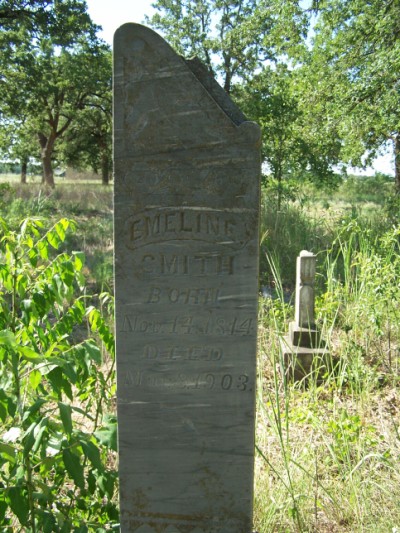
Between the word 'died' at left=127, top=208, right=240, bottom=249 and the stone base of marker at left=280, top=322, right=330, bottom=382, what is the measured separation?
2.43 m

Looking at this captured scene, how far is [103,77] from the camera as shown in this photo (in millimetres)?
22828

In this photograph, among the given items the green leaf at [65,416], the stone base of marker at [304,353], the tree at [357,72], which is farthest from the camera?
the tree at [357,72]

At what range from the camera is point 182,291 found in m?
1.91

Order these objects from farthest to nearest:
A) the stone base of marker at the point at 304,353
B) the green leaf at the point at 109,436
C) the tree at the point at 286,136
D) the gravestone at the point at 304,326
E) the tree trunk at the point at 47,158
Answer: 1. the tree trunk at the point at 47,158
2. the tree at the point at 286,136
3. the gravestone at the point at 304,326
4. the stone base of marker at the point at 304,353
5. the green leaf at the point at 109,436

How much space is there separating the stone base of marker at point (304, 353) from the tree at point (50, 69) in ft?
42.9

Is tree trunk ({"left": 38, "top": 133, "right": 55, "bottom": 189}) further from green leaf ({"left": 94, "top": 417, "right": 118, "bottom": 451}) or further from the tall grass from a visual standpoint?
green leaf ({"left": 94, "top": 417, "right": 118, "bottom": 451})

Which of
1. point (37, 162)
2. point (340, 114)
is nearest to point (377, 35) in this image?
point (340, 114)

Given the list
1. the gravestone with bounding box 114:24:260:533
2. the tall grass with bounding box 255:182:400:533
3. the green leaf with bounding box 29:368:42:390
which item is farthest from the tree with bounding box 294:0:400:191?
the green leaf with bounding box 29:368:42:390

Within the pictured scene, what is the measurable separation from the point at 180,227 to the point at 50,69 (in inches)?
828

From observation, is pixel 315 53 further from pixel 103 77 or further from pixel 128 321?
pixel 103 77

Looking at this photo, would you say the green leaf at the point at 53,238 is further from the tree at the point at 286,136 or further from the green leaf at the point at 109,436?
the tree at the point at 286,136

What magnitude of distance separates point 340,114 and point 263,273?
3.67 metres

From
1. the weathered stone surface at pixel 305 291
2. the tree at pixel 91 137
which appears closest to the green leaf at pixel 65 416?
the weathered stone surface at pixel 305 291

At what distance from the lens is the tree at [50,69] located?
14.4m
